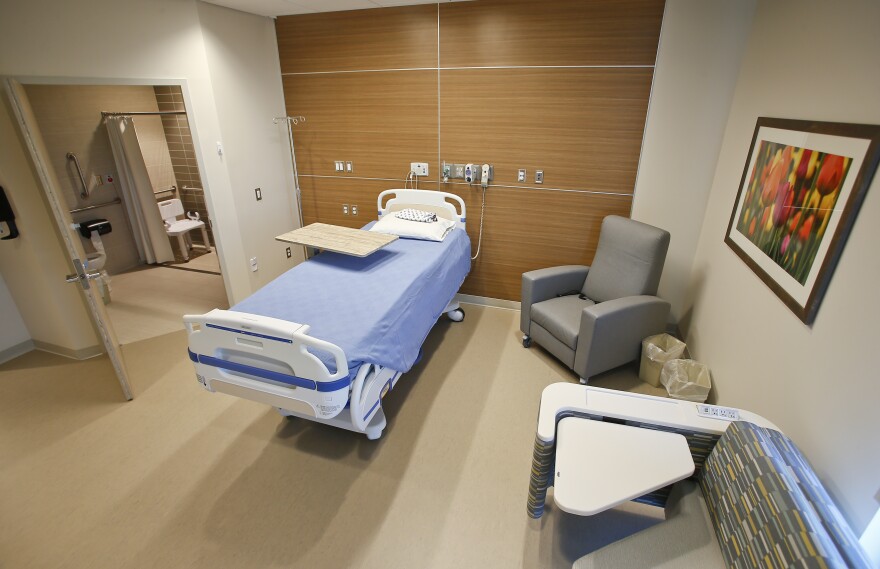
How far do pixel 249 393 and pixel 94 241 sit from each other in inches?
149

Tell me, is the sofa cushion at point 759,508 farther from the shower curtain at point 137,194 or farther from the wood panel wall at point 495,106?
the shower curtain at point 137,194

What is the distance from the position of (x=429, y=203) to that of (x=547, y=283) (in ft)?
4.33

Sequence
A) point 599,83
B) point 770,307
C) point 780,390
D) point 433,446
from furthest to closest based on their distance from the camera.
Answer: point 599,83, point 433,446, point 770,307, point 780,390

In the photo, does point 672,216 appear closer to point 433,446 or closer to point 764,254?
point 764,254

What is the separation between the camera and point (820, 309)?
159 cm

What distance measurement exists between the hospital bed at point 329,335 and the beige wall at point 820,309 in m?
1.74

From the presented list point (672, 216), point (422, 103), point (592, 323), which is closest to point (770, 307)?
point (592, 323)

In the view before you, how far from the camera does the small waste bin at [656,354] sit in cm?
279

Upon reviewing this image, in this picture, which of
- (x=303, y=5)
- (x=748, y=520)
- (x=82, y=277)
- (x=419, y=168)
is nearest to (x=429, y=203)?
(x=419, y=168)

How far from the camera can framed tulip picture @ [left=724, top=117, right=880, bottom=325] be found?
150cm

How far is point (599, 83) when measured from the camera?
310 cm

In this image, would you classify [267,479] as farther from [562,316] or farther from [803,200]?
[803,200]

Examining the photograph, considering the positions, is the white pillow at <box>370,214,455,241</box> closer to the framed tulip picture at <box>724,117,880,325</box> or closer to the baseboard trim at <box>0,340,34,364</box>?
the framed tulip picture at <box>724,117,880,325</box>

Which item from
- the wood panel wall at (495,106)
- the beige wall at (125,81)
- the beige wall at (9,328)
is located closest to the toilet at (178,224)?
the beige wall at (125,81)
